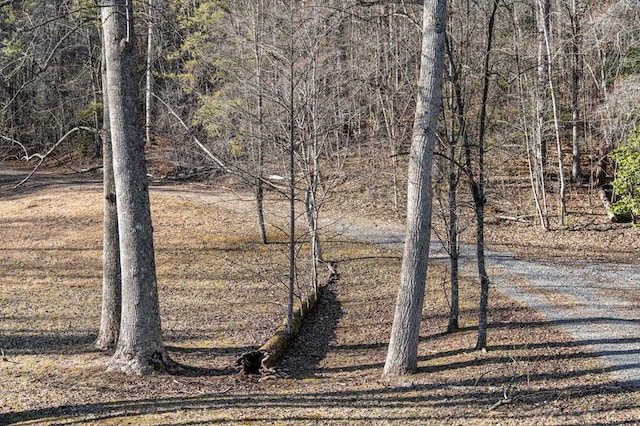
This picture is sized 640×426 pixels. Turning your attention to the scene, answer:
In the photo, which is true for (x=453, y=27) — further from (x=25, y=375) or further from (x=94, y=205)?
(x=94, y=205)

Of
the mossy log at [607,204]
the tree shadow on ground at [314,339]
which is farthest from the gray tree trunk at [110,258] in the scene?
the mossy log at [607,204]

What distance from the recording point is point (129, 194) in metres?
8.04

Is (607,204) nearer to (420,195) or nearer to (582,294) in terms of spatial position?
(582,294)

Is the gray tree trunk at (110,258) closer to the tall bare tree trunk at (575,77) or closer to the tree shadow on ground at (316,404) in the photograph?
the tree shadow on ground at (316,404)

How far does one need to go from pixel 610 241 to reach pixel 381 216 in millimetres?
7063

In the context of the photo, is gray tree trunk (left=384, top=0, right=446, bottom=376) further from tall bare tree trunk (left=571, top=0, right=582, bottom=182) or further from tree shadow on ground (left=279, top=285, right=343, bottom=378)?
tall bare tree trunk (left=571, top=0, right=582, bottom=182)

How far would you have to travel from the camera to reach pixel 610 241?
61.6 feet

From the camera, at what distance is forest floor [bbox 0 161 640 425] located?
7.02 m

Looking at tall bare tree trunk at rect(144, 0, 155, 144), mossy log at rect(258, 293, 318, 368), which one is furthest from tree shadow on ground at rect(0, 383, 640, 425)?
tall bare tree trunk at rect(144, 0, 155, 144)

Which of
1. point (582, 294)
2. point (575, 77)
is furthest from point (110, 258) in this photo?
point (575, 77)

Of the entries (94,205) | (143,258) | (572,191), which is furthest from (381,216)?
(143,258)

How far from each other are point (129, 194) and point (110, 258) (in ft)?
6.10

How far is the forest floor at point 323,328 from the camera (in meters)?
7.02

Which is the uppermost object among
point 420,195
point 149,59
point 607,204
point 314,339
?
point 149,59
